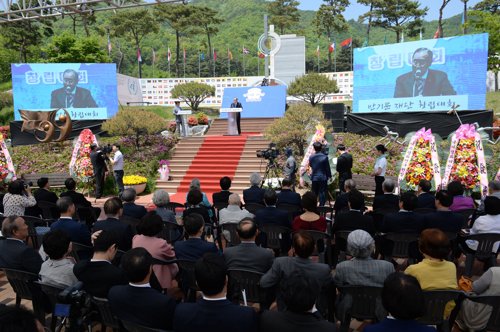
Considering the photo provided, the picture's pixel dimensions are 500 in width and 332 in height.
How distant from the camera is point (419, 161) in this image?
31.1ft

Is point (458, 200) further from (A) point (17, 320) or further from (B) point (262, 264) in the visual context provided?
(A) point (17, 320)

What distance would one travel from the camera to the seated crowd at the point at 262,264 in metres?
2.36

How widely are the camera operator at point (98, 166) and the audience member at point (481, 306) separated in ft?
33.3

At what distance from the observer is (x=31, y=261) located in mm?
3834

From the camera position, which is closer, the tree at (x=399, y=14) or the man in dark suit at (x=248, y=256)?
the man in dark suit at (x=248, y=256)

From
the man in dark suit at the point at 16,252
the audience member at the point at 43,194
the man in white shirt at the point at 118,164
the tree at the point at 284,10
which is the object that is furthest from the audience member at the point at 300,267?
the tree at the point at 284,10

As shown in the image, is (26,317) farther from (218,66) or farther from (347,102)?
(218,66)

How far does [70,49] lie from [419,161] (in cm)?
2945

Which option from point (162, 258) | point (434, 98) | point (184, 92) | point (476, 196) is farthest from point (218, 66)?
point (162, 258)

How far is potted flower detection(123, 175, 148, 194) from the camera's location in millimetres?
12125

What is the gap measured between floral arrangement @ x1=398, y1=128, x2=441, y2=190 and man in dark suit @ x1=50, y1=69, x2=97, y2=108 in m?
14.9

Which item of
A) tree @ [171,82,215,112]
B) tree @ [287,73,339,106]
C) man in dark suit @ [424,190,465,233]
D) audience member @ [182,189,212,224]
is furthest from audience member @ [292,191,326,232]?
tree @ [171,82,215,112]

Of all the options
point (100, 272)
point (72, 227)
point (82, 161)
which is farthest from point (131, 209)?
point (82, 161)

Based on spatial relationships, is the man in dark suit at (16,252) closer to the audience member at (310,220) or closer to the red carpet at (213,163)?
the audience member at (310,220)
